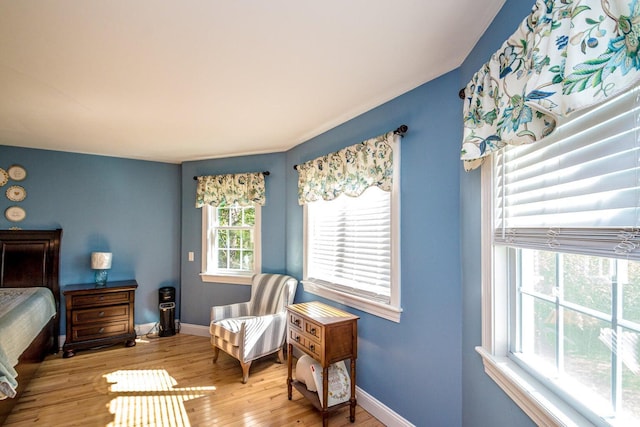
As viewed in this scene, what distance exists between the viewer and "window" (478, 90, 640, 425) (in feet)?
2.63

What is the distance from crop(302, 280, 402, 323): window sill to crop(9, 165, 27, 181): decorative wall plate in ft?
11.7

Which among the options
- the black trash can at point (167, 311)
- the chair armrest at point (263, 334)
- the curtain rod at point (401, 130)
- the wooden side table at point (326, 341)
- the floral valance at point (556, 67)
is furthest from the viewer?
the black trash can at point (167, 311)

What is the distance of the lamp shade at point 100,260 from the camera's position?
3.76 metres

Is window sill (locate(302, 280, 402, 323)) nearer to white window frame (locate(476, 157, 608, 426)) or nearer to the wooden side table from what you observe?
the wooden side table

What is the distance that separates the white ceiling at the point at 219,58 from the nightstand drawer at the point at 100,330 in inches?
88.6

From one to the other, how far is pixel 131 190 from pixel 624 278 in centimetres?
483

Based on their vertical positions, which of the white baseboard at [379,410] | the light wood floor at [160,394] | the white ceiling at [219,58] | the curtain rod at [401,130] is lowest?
the light wood floor at [160,394]

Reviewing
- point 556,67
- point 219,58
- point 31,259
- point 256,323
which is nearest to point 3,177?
point 31,259

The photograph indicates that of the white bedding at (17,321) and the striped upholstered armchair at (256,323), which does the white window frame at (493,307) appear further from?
the white bedding at (17,321)

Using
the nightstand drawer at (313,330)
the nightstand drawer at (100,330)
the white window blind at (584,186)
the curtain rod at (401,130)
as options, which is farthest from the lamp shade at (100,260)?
the white window blind at (584,186)

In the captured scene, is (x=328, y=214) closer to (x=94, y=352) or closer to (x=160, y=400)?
(x=160, y=400)

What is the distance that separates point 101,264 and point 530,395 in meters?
4.34

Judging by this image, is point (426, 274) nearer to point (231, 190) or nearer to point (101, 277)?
point (231, 190)

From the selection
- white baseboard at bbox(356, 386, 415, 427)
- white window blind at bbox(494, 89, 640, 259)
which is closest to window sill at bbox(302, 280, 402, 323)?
white baseboard at bbox(356, 386, 415, 427)
